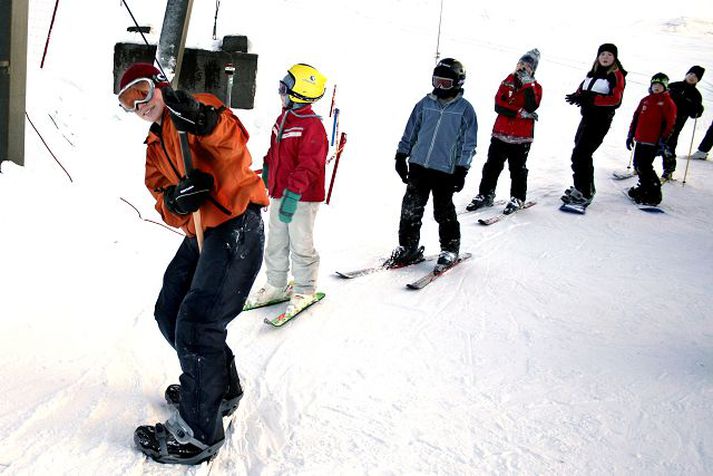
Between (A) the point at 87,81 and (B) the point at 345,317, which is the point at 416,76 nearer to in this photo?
(A) the point at 87,81

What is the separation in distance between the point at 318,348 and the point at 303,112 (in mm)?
1508

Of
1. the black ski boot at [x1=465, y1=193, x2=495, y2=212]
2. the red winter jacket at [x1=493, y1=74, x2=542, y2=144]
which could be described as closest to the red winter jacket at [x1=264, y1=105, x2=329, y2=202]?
the red winter jacket at [x1=493, y1=74, x2=542, y2=144]

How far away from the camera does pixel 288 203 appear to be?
13.4ft

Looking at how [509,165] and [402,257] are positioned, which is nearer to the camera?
[402,257]

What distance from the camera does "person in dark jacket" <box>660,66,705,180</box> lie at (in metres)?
9.77

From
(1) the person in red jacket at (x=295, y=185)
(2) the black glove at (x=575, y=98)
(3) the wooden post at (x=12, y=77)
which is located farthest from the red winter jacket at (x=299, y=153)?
(2) the black glove at (x=575, y=98)

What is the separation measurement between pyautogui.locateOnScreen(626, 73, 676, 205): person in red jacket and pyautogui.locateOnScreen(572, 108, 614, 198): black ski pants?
2.65ft

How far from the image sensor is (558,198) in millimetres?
8562

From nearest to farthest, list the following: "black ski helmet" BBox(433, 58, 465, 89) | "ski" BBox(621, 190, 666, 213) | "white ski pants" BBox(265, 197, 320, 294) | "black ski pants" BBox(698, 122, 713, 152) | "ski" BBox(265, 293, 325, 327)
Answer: "ski" BBox(265, 293, 325, 327) → "white ski pants" BBox(265, 197, 320, 294) → "black ski helmet" BBox(433, 58, 465, 89) → "ski" BBox(621, 190, 666, 213) → "black ski pants" BBox(698, 122, 713, 152)

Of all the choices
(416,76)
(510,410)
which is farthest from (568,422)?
(416,76)

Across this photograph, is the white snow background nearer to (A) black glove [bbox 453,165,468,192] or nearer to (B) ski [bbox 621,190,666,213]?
(B) ski [bbox 621,190,666,213]

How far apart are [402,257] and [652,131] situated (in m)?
4.40

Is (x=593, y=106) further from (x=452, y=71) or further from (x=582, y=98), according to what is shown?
(x=452, y=71)

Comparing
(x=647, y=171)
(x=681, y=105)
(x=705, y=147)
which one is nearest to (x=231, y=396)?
(x=647, y=171)
